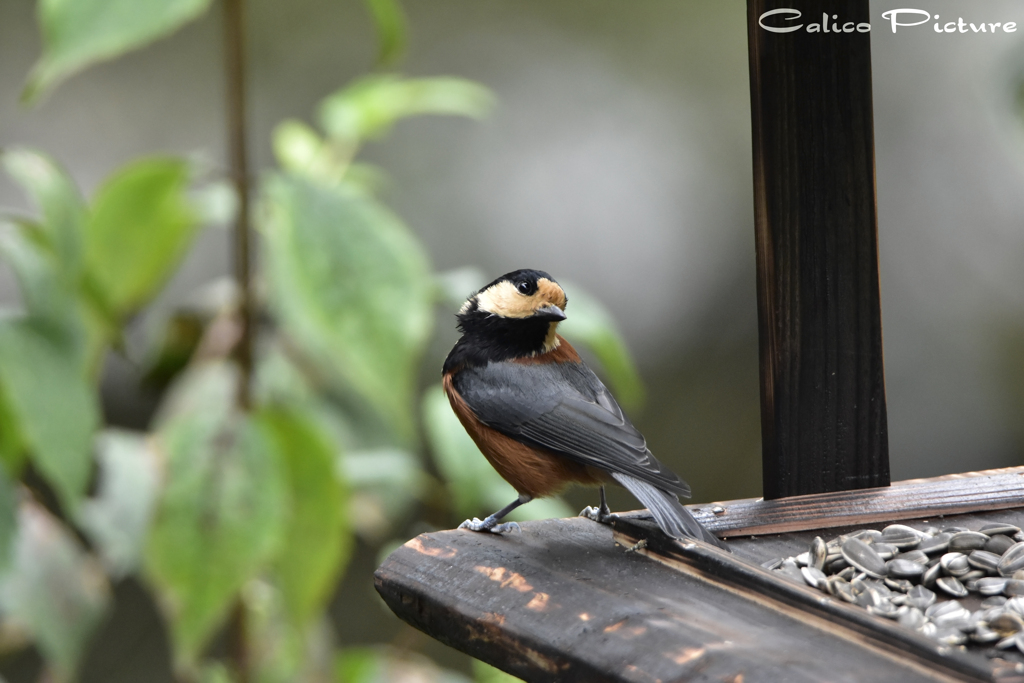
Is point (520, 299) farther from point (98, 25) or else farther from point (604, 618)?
point (98, 25)

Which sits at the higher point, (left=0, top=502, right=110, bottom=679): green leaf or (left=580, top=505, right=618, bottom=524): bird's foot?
(left=580, top=505, right=618, bottom=524): bird's foot

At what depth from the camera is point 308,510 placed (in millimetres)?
1638

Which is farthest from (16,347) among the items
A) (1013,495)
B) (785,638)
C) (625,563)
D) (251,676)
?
(1013,495)

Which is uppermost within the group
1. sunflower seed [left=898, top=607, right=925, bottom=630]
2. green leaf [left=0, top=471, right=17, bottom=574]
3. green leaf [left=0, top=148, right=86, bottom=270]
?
green leaf [left=0, top=148, right=86, bottom=270]

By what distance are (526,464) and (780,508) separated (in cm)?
39

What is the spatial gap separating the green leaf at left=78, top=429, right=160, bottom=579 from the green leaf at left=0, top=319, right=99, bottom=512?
40cm

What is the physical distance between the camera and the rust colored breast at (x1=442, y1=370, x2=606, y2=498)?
171cm

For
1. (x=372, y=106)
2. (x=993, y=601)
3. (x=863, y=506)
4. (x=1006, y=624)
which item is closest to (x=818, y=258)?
(x=863, y=506)

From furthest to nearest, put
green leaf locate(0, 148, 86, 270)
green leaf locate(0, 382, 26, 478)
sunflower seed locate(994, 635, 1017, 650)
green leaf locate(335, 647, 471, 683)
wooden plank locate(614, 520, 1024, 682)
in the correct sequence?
green leaf locate(335, 647, 471, 683)
green leaf locate(0, 382, 26, 478)
green leaf locate(0, 148, 86, 270)
sunflower seed locate(994, 635, 1017, 650)
wooden plank locate(614, 520, 1024, 682)

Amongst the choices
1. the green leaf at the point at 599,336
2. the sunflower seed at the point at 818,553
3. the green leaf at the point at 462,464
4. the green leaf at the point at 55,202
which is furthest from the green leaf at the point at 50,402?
the sunflower seed at the point at 818,553

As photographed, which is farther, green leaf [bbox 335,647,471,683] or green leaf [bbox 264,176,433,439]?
green leaf [bbox 335,647,471,683]

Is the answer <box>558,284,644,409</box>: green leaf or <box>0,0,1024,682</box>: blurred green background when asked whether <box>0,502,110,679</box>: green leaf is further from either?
<box>558,284,644,409</box>: green leaf

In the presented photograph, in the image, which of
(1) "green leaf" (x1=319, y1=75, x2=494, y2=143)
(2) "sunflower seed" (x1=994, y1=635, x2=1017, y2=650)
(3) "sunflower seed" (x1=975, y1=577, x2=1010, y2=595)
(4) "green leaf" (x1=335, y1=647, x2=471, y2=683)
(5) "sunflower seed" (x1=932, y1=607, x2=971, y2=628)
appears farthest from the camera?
(1) "green leaf" (x1=319, y1=75, x2=494, y2=143)

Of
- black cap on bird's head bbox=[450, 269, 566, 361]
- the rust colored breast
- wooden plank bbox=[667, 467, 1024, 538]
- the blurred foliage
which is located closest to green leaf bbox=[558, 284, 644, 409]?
the blurred foliage
